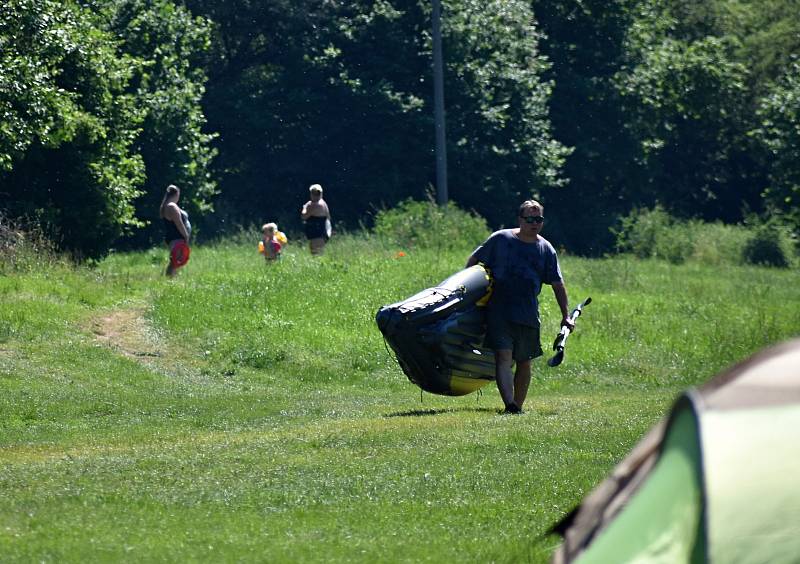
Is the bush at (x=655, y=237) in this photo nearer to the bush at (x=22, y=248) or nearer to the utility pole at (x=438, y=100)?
the utility pole at (x=438, y=100)

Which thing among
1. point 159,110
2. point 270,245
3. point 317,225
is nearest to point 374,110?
point 159,110

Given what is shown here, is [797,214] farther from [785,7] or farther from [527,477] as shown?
[527,477]

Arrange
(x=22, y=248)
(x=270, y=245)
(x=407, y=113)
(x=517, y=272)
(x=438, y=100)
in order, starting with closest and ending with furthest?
(x=517, y=272) → (x=22, y=248) → (x=270, y=245) → (x=438, y=100) → (x=407, y=113)

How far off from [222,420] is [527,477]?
473 cm

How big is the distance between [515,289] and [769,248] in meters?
31.5

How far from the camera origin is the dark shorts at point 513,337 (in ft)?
44.6

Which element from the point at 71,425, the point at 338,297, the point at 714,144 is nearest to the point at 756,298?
the point at 338,297

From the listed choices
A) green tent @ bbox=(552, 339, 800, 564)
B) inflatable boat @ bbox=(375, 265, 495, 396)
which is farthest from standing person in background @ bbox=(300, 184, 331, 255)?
green tent @ bbox=(552, 339, 800, 564)

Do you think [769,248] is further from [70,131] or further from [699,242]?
[70,131]

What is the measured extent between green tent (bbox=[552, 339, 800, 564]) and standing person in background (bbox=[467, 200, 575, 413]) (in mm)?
7286

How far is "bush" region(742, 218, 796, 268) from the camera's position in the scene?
1715 inches

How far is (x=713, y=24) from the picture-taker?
5716 cm

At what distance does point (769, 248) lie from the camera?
43.7 m

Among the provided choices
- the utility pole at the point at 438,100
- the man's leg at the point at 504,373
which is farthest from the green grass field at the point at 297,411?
the utility pole at the point at 438,100
